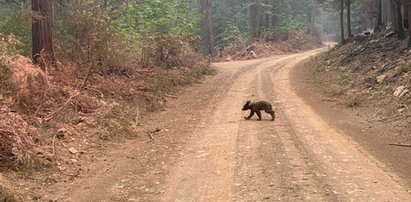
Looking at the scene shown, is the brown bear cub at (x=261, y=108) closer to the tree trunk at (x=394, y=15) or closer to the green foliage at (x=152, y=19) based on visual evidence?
the green foliage at (x=152, y=19)

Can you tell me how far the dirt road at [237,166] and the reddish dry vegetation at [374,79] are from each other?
1.93m

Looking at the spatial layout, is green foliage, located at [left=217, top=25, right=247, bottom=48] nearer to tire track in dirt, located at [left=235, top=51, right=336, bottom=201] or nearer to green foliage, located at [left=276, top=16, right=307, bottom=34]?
green foliage, located at [left=276, top=16, right=307, bottom=34]

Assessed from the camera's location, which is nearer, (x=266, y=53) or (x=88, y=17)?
(x=88, y=17)

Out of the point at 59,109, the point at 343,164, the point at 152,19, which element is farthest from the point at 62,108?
the point at 152,19

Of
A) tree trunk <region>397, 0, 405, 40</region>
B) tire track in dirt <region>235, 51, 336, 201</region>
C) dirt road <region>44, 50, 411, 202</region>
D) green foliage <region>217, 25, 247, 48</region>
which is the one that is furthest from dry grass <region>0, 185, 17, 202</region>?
green foliage <region>217, 25, 247, 48</region>

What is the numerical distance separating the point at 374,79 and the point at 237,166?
10.5 meters

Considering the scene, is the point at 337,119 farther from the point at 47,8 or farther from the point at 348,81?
the point at 47,8

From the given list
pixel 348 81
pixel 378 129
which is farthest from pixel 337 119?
pixel 348 81

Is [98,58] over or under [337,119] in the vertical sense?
over

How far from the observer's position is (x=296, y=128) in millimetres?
10695

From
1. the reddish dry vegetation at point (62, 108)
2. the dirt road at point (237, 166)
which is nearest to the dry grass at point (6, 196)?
the dirt road at point (237, 166)

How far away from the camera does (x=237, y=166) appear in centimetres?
766

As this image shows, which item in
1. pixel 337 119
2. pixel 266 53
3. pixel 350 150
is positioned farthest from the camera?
pixel 266 53

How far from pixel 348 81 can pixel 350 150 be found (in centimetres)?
1000
